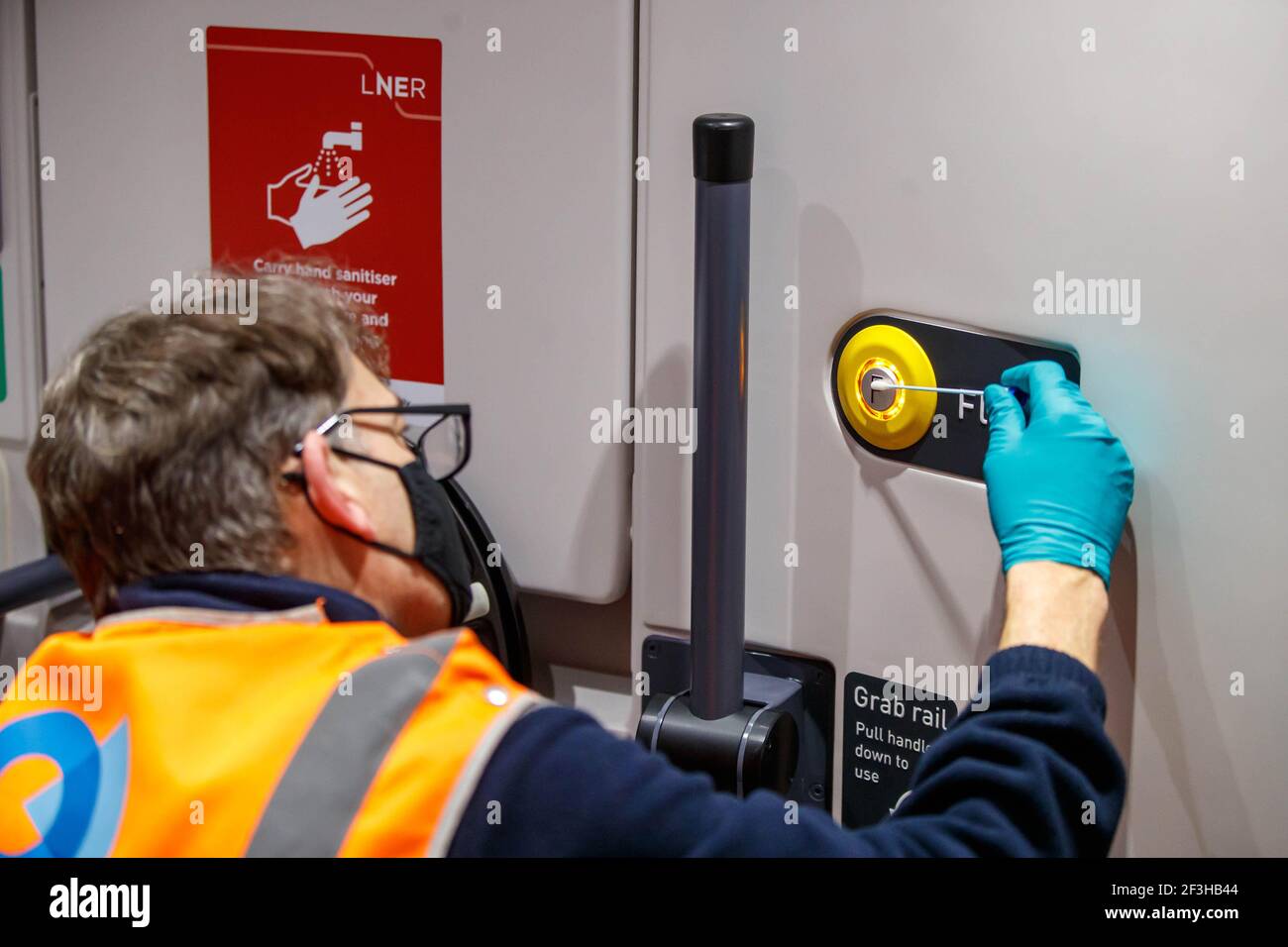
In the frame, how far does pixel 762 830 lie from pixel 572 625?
0.69 metres

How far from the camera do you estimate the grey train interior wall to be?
119 centimetres

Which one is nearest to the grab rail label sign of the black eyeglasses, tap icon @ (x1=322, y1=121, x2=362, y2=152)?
tap icon @ (x1=322, y1=121, x2=362, y2=152)

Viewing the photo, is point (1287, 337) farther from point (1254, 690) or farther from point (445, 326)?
point (445, 326)

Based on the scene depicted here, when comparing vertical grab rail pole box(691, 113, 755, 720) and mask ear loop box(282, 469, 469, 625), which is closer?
mask ear loop box(282, 469, 469, 625)

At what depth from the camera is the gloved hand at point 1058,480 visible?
121 centimetres

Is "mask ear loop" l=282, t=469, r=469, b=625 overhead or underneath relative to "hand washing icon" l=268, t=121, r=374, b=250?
underneath

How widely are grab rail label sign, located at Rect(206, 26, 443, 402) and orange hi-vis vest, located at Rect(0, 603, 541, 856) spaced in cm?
56

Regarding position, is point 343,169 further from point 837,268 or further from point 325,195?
point 837,268

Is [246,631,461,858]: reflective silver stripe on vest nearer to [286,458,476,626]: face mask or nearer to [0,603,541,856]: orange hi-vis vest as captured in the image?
[0,603,541,856]: orange hi-vis vest

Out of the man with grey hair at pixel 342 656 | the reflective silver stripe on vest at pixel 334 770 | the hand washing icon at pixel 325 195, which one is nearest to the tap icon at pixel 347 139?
the hand washing icon at pixel 325 195

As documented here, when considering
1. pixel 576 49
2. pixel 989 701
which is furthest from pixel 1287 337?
pixel 576 49

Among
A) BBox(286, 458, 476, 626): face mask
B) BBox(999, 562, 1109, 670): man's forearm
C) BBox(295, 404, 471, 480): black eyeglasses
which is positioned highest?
BBox(295, 404, 471, 480): black eyeglasses

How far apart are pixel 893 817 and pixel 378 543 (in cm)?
47

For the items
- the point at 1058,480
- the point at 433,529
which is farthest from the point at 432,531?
the point at 1058,480
